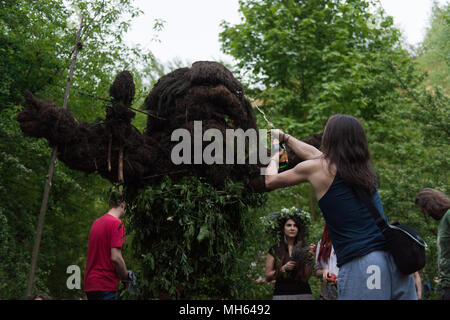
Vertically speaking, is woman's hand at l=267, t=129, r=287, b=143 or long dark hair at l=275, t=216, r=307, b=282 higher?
woman's hand at l=267, t=129, r=287, b=143

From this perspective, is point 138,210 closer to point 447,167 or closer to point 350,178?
point 350,178

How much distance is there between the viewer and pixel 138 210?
358cm

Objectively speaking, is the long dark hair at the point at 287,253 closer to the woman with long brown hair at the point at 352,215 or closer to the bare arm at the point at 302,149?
the bare arm at the point at 302,149

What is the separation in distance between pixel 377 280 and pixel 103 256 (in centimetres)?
285

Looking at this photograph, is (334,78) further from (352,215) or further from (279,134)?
(352,215)

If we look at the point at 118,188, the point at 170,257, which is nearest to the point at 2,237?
the point at 118,188

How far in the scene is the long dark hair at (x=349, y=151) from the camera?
2568 mm

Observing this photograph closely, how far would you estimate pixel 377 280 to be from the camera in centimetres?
240

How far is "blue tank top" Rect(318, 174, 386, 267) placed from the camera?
248cm

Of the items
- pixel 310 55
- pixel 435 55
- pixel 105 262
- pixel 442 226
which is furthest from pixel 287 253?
pixel 435 55

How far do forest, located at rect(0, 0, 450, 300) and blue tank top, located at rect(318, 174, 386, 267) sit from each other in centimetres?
120

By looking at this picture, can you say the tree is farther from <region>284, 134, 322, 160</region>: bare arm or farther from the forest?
<region>284, 134, 322, 160</region>: bare arm

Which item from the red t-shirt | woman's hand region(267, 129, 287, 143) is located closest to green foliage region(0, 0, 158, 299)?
the red t-shirt
